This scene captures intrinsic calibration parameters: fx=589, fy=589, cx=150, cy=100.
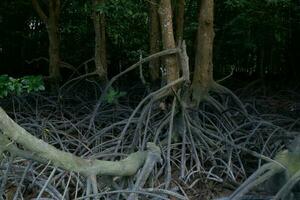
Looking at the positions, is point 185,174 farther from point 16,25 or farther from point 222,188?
point 16,25

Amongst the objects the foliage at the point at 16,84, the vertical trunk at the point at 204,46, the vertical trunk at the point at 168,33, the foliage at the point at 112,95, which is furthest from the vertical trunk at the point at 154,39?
the foliage at the point at 16,84

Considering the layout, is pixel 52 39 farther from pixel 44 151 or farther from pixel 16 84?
pixel 44 151

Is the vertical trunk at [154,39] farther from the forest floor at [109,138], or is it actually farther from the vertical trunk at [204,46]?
the vertical trunk at [204,46]

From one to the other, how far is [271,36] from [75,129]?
5042 millimetres

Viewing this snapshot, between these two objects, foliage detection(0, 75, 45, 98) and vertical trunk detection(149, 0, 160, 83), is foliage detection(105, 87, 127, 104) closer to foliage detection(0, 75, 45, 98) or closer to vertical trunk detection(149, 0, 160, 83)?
foliage detection(0, 75, 45, 98)

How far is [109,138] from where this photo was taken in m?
4.86

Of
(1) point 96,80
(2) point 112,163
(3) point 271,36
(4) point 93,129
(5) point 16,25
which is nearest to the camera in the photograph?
(2) point 112,163

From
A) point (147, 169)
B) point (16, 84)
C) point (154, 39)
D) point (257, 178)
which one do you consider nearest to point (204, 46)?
point (154, 39)

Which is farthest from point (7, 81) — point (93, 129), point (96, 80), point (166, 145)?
point (96, 80)

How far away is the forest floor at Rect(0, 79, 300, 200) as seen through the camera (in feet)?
11.3

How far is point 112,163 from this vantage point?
8.57 feet

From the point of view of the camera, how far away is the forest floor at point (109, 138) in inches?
135

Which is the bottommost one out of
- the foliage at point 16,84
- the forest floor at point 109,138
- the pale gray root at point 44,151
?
the forest floor at point 109,138

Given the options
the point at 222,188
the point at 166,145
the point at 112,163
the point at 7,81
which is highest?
the point at 7,81
